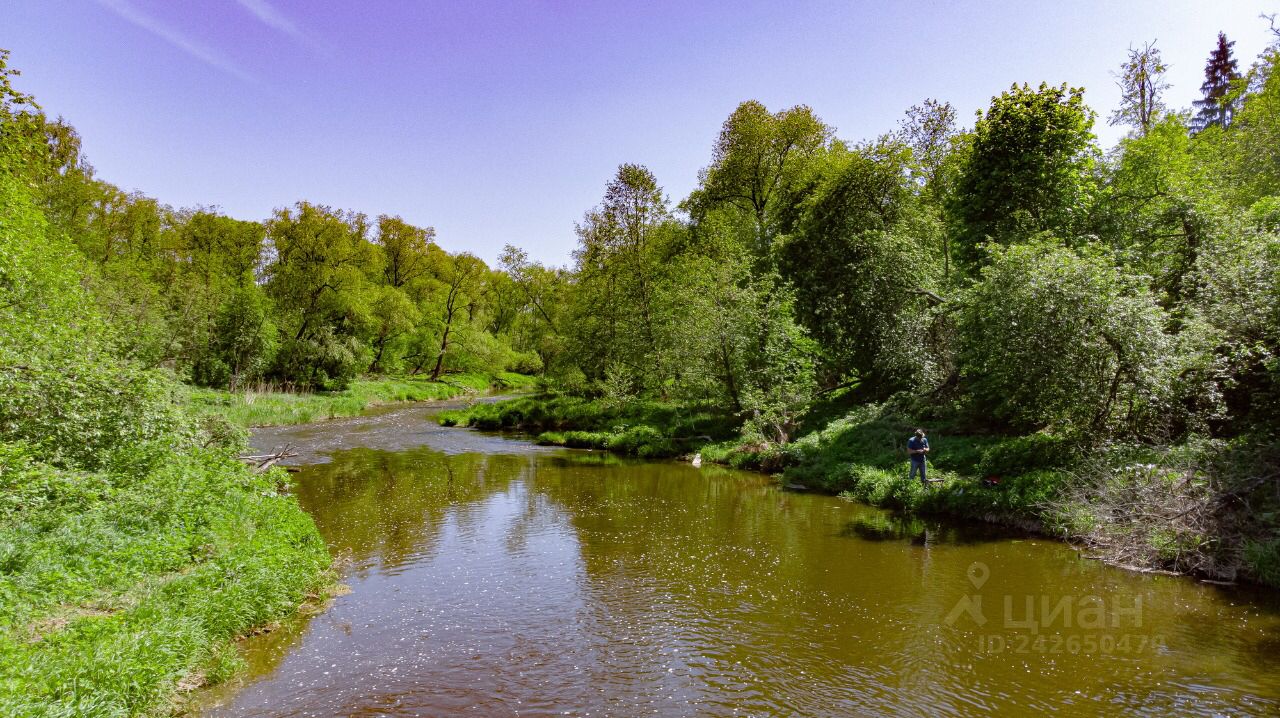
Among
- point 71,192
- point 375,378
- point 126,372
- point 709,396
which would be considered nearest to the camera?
point 126,372

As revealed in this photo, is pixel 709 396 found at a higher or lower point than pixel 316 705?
higher

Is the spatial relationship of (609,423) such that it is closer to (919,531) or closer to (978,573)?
(919,531)

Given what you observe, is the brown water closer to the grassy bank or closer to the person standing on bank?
the person standing on bank

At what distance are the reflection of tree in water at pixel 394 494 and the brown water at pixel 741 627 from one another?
0.15 meters

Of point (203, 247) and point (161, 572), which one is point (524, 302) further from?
point (161, 572)

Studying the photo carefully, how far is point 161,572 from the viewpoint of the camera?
9141 mm

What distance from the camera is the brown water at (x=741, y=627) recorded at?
8.03 metres

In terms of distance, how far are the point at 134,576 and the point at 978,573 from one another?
47.8 feet

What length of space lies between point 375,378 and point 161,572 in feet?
166

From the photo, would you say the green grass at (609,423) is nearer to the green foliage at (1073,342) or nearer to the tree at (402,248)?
the green foliage at (1073,342)

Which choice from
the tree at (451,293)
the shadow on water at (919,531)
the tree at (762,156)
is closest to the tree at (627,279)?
the tree at (762,156)

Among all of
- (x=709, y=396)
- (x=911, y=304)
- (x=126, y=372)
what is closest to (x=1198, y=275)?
(x=911, y=304)

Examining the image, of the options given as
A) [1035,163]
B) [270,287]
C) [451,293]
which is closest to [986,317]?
[1035,163]

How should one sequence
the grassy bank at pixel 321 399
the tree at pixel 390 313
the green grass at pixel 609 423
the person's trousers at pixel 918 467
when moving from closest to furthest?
1. the person's trousers at pixel 918 467
2. the green grass at pixel 609 423
3. the grassy bank at pixel 321 399
4. the tree at pixel 390 313
